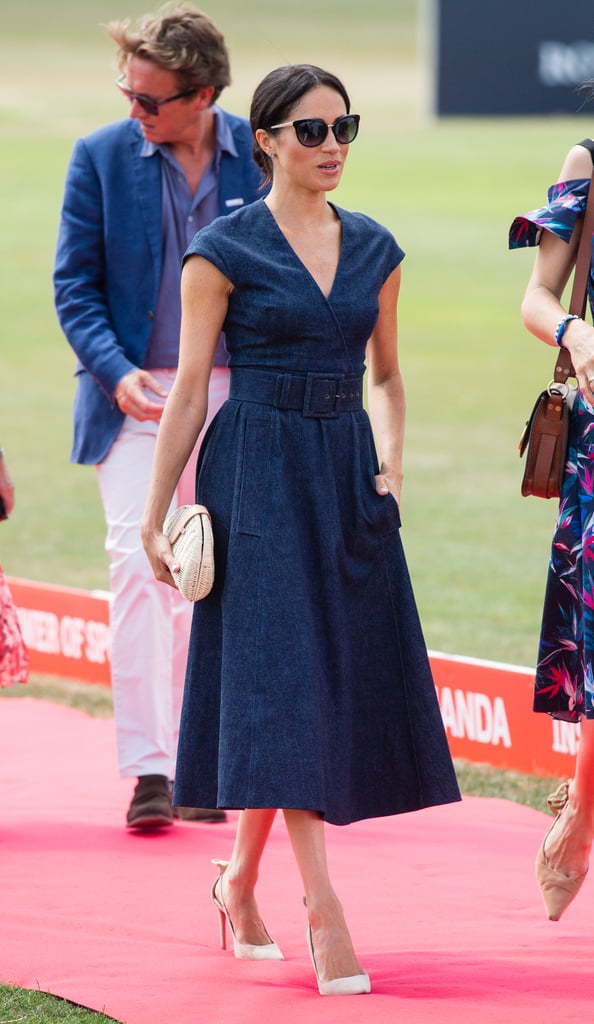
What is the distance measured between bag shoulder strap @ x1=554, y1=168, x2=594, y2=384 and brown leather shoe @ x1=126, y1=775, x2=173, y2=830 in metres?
2.08

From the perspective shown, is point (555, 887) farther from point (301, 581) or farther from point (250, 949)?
point (301, 581)

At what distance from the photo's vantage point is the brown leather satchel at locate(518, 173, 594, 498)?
4.06 meters

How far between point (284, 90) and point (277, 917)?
6.85ft

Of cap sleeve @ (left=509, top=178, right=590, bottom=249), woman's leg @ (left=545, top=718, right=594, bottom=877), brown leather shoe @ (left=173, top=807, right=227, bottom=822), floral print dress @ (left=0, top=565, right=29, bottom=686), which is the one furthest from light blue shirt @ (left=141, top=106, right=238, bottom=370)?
woman's leg @ (left=545, top=718, right=594, bottom=877)

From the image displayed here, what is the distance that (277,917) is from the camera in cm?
455

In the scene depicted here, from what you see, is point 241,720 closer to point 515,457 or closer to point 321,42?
point 515,457

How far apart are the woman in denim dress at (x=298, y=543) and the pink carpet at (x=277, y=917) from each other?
0.19 meters

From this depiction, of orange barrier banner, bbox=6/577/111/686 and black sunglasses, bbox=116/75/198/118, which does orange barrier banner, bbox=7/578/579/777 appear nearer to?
orange barrier banner, bbox=6/577/111/686

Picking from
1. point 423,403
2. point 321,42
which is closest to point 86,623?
point 423,403

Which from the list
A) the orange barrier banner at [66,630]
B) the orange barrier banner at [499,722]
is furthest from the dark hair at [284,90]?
the orange barrier banner at [66,630]

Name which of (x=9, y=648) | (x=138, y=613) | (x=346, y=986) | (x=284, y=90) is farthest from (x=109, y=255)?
(x=346, y=986)

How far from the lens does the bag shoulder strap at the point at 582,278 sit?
407cm

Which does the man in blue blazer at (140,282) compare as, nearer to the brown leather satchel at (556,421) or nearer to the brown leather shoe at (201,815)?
the brown leather shoe at (201,815)

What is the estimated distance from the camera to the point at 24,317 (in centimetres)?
2427
